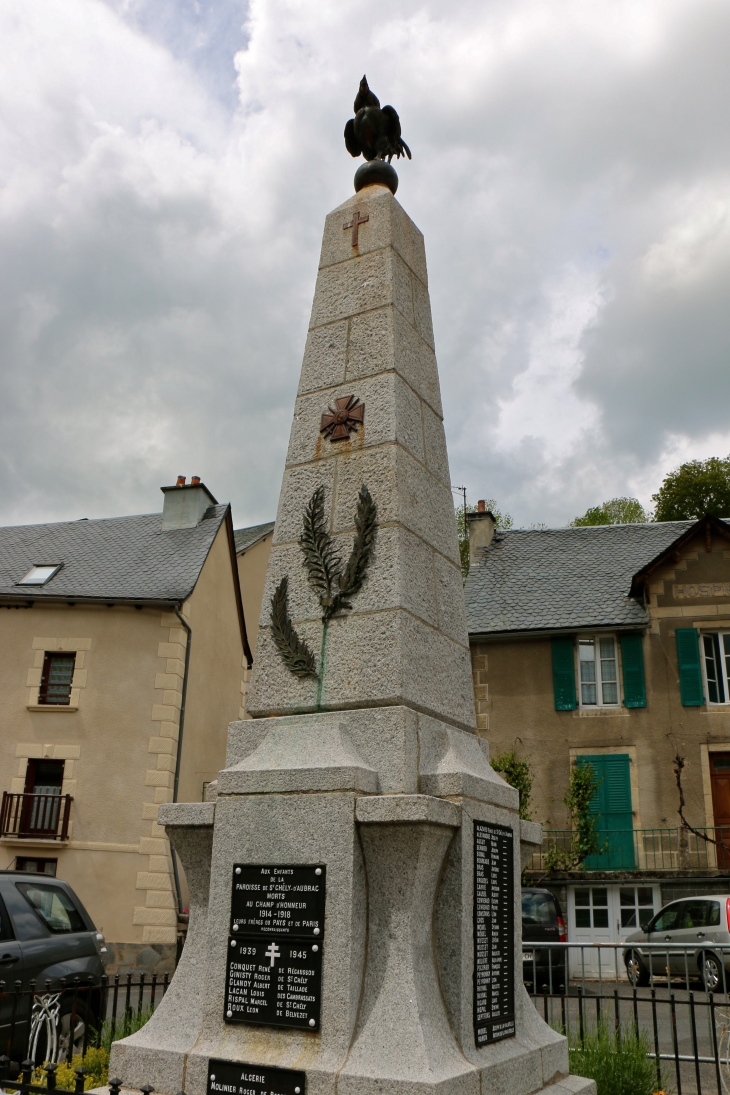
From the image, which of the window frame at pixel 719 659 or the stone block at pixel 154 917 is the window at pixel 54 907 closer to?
the stone block at pixel 154 917

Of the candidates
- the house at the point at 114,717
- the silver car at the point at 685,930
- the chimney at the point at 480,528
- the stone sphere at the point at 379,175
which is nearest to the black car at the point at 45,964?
the stone sphere at the point at 379,175

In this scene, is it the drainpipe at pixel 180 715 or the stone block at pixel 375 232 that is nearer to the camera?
the stone block at pixel 375 232

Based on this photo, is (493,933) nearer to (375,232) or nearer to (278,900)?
(278,900)

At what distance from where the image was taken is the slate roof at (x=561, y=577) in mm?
18812

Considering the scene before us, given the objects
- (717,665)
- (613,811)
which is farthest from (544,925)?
(717,665)

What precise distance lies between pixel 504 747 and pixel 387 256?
1419 cm

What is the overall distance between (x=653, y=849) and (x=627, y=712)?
99.8 inches

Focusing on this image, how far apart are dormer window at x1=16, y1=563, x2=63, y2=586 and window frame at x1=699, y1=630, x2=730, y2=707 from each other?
1309cm

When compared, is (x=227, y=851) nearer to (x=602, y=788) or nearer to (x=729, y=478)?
(x=602, y=788)

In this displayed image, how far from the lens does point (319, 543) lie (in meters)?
5.00

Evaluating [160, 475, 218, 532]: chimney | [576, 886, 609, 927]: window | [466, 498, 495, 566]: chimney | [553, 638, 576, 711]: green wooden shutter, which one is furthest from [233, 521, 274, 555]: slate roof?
[576, 886, 609, 927]: window

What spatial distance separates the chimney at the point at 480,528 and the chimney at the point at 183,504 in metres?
6.41

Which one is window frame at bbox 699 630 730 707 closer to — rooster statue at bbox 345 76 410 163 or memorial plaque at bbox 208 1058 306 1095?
rooster statue at bbox 345 76 410 163

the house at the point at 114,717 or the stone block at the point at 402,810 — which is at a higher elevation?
the house at the point at 114,717
